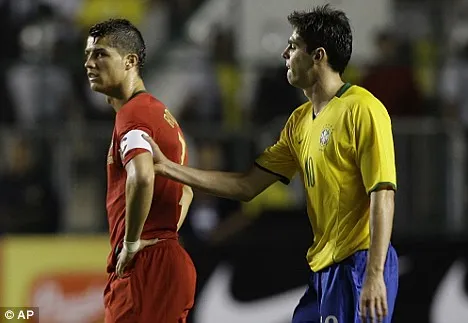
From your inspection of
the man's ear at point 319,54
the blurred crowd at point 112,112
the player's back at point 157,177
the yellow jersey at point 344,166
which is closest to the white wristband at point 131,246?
the player's back at point 157,177

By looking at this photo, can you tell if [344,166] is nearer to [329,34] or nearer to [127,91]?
[329,34]

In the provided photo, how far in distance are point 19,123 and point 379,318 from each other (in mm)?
5611

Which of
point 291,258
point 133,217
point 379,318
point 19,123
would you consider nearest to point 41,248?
point 19,123

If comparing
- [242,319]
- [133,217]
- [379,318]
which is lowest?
[242,319]

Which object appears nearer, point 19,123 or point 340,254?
point 340,254

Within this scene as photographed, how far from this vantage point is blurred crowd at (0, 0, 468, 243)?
9.52 m

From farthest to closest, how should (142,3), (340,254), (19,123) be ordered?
(142,3), (19,123), (340,254)

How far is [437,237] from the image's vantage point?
936 centimetres

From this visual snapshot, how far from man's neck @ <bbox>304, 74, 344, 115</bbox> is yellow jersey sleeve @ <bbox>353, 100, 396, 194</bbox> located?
286 millimetres

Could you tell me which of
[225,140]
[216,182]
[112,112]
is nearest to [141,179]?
[216,182]

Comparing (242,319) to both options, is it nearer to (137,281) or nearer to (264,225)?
(264,225)

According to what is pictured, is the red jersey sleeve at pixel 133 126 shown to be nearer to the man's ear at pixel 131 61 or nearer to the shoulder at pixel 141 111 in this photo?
the shoulder at pixel 141 111

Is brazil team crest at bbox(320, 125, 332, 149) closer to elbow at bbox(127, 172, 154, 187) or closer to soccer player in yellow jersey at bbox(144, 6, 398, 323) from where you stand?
soccer player in yellow jersey at bbox(144, 6, 398, 323)

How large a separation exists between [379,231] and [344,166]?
436mm
